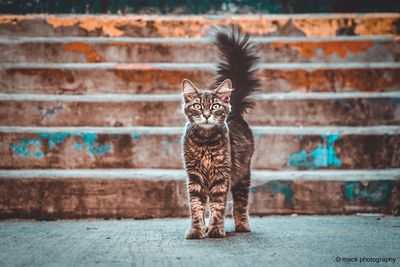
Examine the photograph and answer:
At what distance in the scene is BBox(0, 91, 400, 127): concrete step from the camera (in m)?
4.94

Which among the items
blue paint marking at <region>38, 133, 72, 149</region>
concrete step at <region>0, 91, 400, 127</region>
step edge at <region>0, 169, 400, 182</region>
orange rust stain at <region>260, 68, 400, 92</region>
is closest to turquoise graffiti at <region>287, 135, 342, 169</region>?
step edge at <region>0, 169, 400, 182</region>

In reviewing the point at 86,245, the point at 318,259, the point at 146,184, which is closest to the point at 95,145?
the point at 146,184

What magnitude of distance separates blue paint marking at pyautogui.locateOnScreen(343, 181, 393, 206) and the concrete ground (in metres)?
0.32

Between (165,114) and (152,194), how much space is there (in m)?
1.08

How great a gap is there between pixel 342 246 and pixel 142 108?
2773 mm

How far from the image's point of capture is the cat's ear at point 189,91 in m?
3.30

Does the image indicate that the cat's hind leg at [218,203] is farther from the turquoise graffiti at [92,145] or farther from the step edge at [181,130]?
the turquoise graffiti at [92,145]

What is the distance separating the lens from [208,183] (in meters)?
3.29

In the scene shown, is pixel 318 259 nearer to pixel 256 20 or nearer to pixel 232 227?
pixel 232 227

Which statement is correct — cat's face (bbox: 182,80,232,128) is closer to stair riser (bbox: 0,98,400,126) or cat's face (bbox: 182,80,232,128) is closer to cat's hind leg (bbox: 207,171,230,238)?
cat's hind leg (bbox: 207,171,230,238)

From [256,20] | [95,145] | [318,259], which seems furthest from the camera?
[256,20]

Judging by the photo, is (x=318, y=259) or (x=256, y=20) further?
(x=256, y=20)

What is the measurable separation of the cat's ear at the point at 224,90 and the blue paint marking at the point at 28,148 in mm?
2068

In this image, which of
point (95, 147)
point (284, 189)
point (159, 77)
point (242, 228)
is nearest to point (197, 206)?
point (242, 228)
